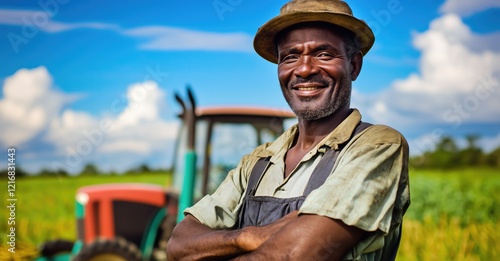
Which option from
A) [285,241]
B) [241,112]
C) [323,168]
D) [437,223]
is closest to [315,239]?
[285,241]

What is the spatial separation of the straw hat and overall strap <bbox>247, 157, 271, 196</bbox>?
568 mm

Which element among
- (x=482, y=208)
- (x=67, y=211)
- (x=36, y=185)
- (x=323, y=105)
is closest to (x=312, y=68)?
(x=323, y=105)

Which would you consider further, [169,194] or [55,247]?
[55,247]

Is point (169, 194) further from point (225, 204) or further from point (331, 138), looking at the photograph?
point (331, 138)

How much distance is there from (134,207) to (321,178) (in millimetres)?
5365

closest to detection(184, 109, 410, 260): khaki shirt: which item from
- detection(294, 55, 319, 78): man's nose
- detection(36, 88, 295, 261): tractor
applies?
detection(294, 55, 319, 78): man's nose

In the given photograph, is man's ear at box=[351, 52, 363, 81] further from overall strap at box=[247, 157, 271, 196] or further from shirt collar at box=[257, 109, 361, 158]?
overall strap at box=[247, 157, 271, 196]

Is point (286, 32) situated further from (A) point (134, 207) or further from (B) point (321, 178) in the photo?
(A) point (134, 207)

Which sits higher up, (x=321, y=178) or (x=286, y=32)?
(x=286, y=32)

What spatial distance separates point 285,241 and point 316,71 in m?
0.73

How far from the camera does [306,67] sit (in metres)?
2.38

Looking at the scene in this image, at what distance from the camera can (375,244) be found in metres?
2.06

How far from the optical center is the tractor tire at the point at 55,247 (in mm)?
7727

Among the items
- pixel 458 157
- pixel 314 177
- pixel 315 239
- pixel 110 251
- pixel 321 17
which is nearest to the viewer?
pixel 315 239
